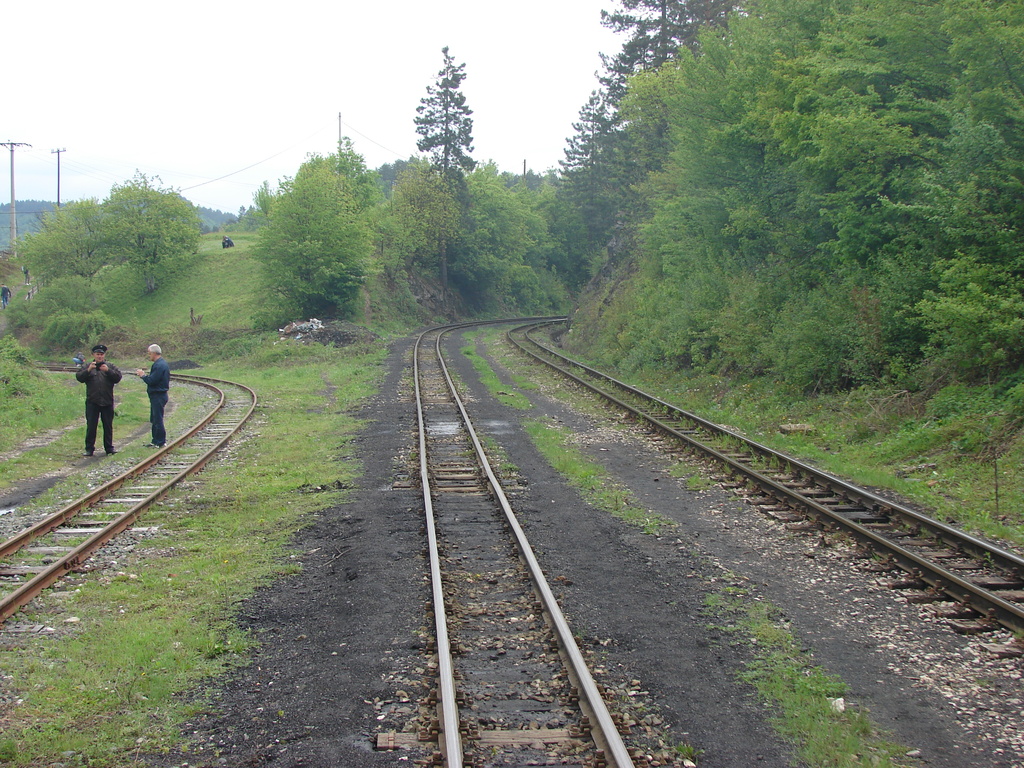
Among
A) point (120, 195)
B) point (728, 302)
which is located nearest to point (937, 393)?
point (728, 302)

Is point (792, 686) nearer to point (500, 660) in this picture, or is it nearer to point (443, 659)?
point (500, 660)

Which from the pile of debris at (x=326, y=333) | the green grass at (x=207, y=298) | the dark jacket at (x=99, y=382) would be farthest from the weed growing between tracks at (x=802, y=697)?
the green grass at (x=207, y=298)

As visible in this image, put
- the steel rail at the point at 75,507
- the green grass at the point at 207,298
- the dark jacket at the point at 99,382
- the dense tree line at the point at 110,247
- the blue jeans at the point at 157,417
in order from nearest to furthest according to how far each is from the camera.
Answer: the steel rail at the point at 75,507 → the dark jacket at the point at 99,382 → the blue jeans at the point at 157,417 → the green grass at the point at 207,298 → the dense tree line at the point at 110,247

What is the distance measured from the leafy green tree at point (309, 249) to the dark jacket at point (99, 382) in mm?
25252

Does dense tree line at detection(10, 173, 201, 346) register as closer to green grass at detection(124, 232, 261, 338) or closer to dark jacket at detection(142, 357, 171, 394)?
green grass at detection(124, 232, 261, 338)

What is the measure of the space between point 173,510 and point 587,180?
54.8 meters

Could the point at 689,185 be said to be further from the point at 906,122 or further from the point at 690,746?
the point at 690,746

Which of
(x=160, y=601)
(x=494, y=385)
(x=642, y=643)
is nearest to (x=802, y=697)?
(x=642, y=643)

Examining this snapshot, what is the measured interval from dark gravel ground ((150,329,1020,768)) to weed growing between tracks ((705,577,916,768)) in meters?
0.11

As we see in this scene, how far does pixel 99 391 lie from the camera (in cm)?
1326

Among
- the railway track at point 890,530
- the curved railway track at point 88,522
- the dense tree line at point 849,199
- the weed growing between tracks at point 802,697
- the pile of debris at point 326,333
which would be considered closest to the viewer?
the weed growing between tracks at point 802,697

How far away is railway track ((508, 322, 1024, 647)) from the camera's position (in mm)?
6402

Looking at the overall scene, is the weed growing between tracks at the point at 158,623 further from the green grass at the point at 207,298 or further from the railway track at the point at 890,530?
the green grass at the point at 207,298

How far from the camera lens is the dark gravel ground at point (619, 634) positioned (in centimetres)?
466
